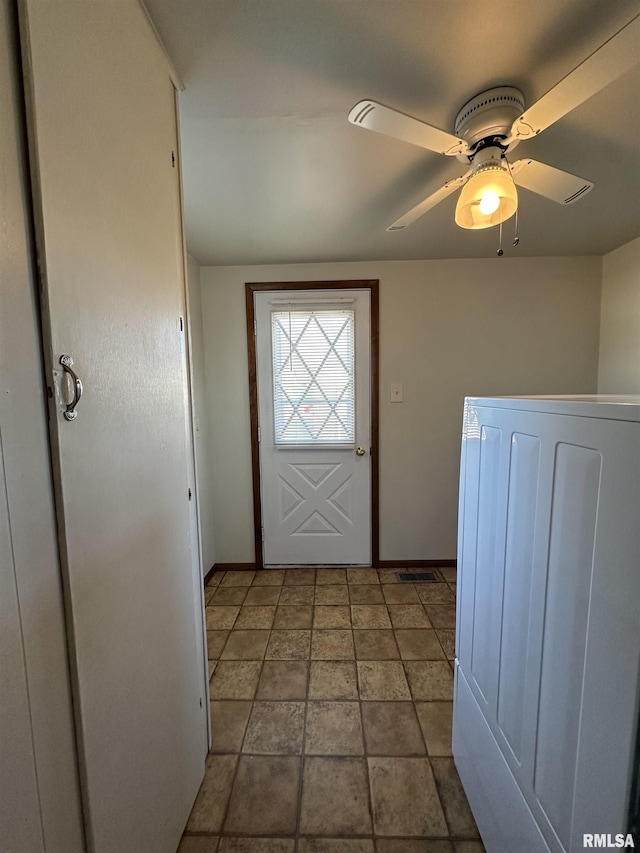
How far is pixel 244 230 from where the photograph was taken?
1.92 metres

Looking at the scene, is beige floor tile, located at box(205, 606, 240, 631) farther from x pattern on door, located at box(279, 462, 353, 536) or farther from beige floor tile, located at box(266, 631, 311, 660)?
x pattern on door, located at box(279, 462, 353, 536)

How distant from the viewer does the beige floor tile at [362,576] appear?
2.45 meters

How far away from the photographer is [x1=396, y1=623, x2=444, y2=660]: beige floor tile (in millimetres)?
1725

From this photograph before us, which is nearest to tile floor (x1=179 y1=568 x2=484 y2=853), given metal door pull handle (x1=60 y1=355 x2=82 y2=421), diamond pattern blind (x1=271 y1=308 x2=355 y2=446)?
diamond pattern blind (x1=271 y1=308 x2=355 y2=446)

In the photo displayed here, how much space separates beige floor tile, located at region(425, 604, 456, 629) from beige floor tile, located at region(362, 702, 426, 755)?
0.62m

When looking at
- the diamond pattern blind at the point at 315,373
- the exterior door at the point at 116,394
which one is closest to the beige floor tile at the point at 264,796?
the exterior door at the point at 116,394

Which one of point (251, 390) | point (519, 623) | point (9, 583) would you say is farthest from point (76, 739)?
point (251, 390)

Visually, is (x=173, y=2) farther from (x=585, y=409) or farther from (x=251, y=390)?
(x=251, y=390)

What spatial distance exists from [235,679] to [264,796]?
530 millimetres

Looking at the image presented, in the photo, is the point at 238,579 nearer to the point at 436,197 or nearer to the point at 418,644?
the point at 418,644

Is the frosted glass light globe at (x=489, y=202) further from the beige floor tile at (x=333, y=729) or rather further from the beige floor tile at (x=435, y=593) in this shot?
the beige floor tile at (x=435, y=593)

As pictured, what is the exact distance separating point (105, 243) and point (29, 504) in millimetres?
546

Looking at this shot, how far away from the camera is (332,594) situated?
2289 mm

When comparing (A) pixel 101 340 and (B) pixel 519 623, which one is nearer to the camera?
(A) pixel 101 340
